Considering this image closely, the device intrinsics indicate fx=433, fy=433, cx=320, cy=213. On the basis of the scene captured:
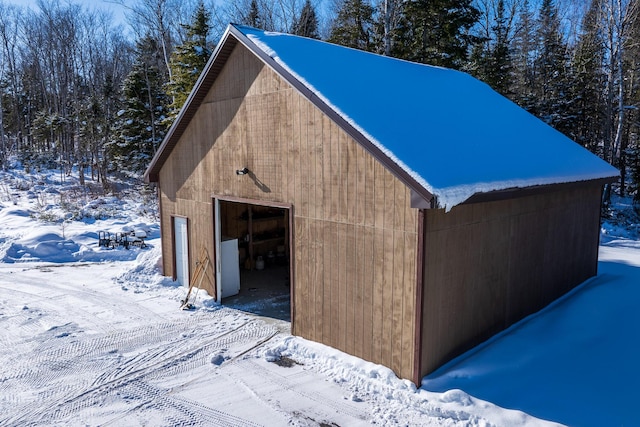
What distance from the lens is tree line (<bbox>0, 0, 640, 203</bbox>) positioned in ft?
70.1

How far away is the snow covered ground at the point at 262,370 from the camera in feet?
18.0

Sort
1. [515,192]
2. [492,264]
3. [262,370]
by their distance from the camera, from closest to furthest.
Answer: [515,192] → [262,370] → [492,264]

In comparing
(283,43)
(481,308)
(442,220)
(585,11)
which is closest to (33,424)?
(442,220)

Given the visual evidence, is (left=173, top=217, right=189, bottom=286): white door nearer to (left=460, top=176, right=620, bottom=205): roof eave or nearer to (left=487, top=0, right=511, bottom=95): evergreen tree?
(left=460, top=176, right=620, bottom=205): roof eave

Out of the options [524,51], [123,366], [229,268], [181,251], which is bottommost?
[123,366]

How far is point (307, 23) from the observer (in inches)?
1101

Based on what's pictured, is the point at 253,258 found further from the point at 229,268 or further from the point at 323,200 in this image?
the point at 323,200

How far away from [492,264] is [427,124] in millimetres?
2570

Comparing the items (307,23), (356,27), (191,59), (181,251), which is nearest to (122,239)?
(181,251)

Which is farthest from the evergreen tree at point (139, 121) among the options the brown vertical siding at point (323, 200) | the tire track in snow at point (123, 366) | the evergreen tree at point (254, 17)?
the tire track in snow at point (123, 366)

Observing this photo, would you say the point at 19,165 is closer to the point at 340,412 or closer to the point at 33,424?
the point at 33,424

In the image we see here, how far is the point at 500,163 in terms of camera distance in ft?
23.0

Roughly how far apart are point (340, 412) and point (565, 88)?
26.4 metres

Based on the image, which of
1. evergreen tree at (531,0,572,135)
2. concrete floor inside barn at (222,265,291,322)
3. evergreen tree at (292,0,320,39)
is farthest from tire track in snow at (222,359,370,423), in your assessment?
evergreen tree at (531,0,572,135)
